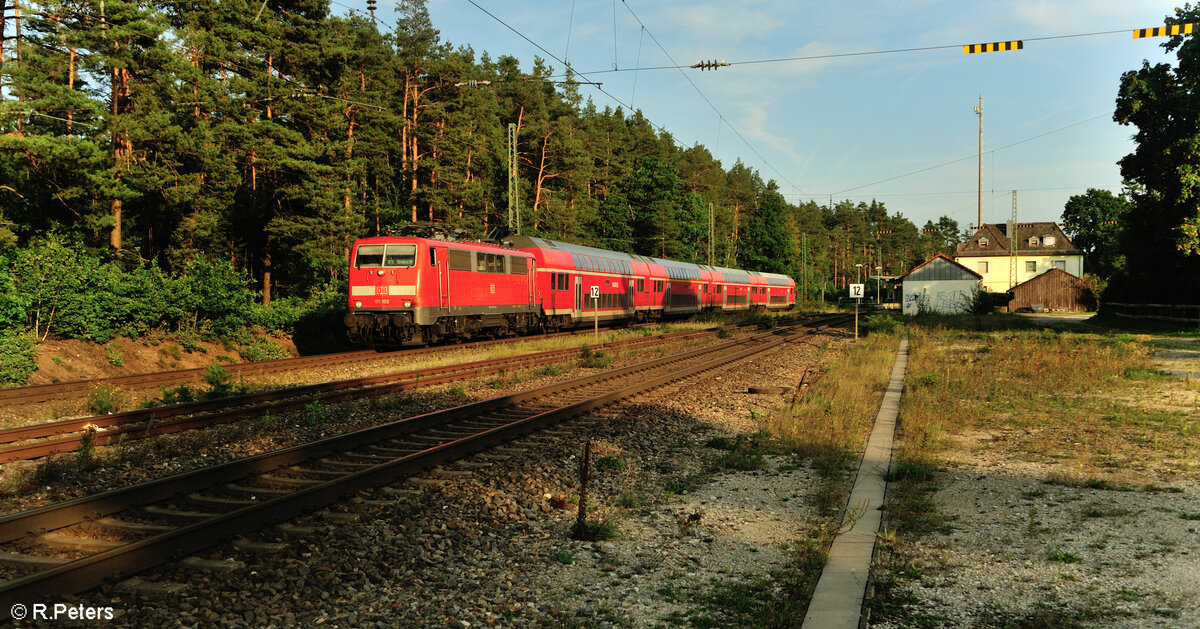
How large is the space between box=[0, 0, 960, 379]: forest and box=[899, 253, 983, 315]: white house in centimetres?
2731

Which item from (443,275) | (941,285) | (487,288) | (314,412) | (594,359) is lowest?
(314,412)

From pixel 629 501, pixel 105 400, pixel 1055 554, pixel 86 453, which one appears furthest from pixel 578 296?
pixel 1055 554

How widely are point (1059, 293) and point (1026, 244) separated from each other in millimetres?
35697

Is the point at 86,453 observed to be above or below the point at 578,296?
below

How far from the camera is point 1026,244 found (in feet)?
305

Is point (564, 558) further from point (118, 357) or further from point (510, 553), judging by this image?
point (118, 357)

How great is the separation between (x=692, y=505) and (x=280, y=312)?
21.7 m

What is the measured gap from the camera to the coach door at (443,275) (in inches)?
803

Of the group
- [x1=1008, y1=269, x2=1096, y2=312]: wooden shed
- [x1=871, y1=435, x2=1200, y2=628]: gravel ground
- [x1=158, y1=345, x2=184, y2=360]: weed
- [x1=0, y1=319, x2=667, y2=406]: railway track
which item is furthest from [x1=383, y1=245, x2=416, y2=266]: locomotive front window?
[x1=1008, y1=269, x2=1096, y2=312]: wooden shed

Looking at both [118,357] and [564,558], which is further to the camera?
[118,357]

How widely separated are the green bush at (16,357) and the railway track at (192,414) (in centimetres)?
642

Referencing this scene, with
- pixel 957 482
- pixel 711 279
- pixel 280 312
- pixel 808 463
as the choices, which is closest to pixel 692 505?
pixel 808 463

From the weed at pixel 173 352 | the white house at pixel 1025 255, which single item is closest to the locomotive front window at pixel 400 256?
the weed at pixel 173 352

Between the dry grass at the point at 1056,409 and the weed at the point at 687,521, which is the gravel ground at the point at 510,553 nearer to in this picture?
the weed at the point at 687,521
